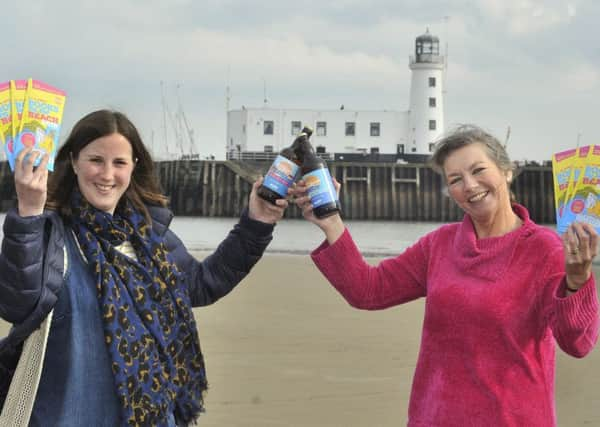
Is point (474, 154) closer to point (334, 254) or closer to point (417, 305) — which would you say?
point (334, 254)

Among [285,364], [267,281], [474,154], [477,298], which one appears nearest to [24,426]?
[477,298]

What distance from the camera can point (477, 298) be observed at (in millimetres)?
2760

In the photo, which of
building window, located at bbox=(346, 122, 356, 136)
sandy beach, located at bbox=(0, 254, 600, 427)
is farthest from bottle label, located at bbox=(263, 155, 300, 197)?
building window, located at bbox=(346, 122, 356, 136)

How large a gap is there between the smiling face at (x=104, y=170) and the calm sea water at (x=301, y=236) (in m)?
21.1

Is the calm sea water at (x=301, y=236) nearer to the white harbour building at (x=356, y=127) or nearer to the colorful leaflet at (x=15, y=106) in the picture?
the white harbour building at (x=356, y=127)

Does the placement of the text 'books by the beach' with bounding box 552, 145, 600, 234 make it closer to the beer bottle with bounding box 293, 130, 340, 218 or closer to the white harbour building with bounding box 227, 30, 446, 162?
the beer bottle with bounding box 293, 130, 340, 218

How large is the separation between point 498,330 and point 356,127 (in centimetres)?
5890

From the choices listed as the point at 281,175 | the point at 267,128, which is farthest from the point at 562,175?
the point at 267,128

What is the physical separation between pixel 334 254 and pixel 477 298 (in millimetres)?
630

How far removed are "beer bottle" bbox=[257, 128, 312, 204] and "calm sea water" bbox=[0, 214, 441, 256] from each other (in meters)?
20.7

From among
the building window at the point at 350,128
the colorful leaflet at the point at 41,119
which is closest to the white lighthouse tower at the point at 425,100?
the building window at the point at 350,128

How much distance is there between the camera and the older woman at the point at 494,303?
264 cm

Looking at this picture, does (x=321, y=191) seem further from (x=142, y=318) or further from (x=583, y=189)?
(x=583, y=189)

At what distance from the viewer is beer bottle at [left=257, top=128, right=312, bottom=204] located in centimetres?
327
